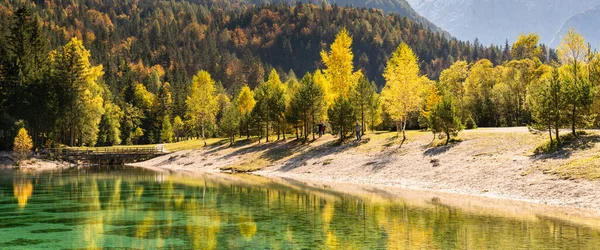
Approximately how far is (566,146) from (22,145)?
74.6m

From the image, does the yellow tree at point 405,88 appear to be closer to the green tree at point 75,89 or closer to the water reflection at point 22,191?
the water reflection at point 22,191

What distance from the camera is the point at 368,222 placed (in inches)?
1032

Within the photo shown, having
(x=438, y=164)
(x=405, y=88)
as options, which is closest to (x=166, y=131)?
(x=405, y=88)

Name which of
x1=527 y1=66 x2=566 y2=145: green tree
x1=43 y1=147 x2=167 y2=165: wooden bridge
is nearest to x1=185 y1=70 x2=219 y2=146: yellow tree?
x1=43 y1=147 x2=167 y2=165: wooden bridge

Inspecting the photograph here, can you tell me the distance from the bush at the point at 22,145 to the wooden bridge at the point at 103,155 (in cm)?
535

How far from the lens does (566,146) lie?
134 feet

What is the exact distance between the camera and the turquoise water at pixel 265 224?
2094cm

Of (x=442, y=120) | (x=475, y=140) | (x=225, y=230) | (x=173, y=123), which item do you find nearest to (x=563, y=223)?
(x=225, y=230)

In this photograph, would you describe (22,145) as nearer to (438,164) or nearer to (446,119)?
(446,119)

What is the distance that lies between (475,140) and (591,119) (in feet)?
38.4

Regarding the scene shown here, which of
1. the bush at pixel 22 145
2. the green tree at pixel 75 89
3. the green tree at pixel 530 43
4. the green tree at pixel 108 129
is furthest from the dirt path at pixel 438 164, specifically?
the green tree at pixel 108 129

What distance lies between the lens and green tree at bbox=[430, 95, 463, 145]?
5506 centimetres

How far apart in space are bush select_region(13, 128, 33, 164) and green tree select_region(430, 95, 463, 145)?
60.5 m

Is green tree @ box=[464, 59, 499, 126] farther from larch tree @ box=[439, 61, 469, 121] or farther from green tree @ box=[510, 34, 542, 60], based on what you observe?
green tree @ box=[510, 34, 542, 60]
